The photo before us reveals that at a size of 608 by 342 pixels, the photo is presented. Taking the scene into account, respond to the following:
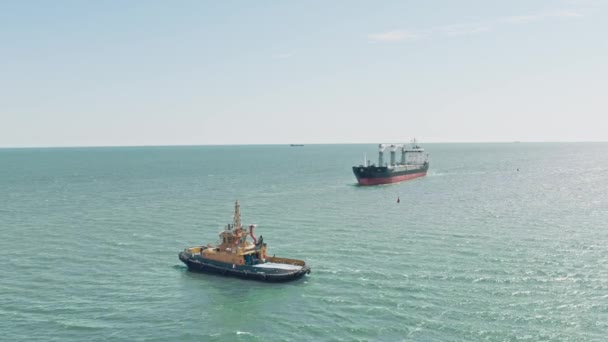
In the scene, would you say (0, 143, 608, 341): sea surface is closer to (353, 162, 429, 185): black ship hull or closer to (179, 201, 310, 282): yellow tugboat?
(179, 201, 310, 282): yellow tugboat

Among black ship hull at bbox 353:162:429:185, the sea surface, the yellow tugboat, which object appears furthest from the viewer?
black ship hull at bbox 353:162:429:185

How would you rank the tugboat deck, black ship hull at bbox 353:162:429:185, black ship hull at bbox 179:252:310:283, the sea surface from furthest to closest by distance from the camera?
1. black ship hull at bbox 353:162:429:185
2. the tugboat deck
3. black ship hull at bbox 179:252:310:283
4. the sea surface

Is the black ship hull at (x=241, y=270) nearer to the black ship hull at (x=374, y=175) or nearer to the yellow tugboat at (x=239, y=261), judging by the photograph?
the yellow tugboat at (x=239, y=261)

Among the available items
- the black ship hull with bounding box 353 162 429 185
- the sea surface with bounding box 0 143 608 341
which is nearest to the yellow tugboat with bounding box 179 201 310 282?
the sea surface with bounding box 0 143 608 341

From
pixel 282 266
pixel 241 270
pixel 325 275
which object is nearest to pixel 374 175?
pixel 325 275

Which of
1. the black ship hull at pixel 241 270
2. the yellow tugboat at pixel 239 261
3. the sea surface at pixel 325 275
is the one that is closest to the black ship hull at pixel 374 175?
the sea surface at pixel 325 275

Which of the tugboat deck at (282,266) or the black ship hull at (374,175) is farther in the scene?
the black ship hull at (374,175)

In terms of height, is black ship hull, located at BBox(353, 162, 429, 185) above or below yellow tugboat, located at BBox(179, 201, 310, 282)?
above

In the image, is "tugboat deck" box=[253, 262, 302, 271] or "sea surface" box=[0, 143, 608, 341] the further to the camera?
"tugboat deck" box=[253, 262, 302, 271]
